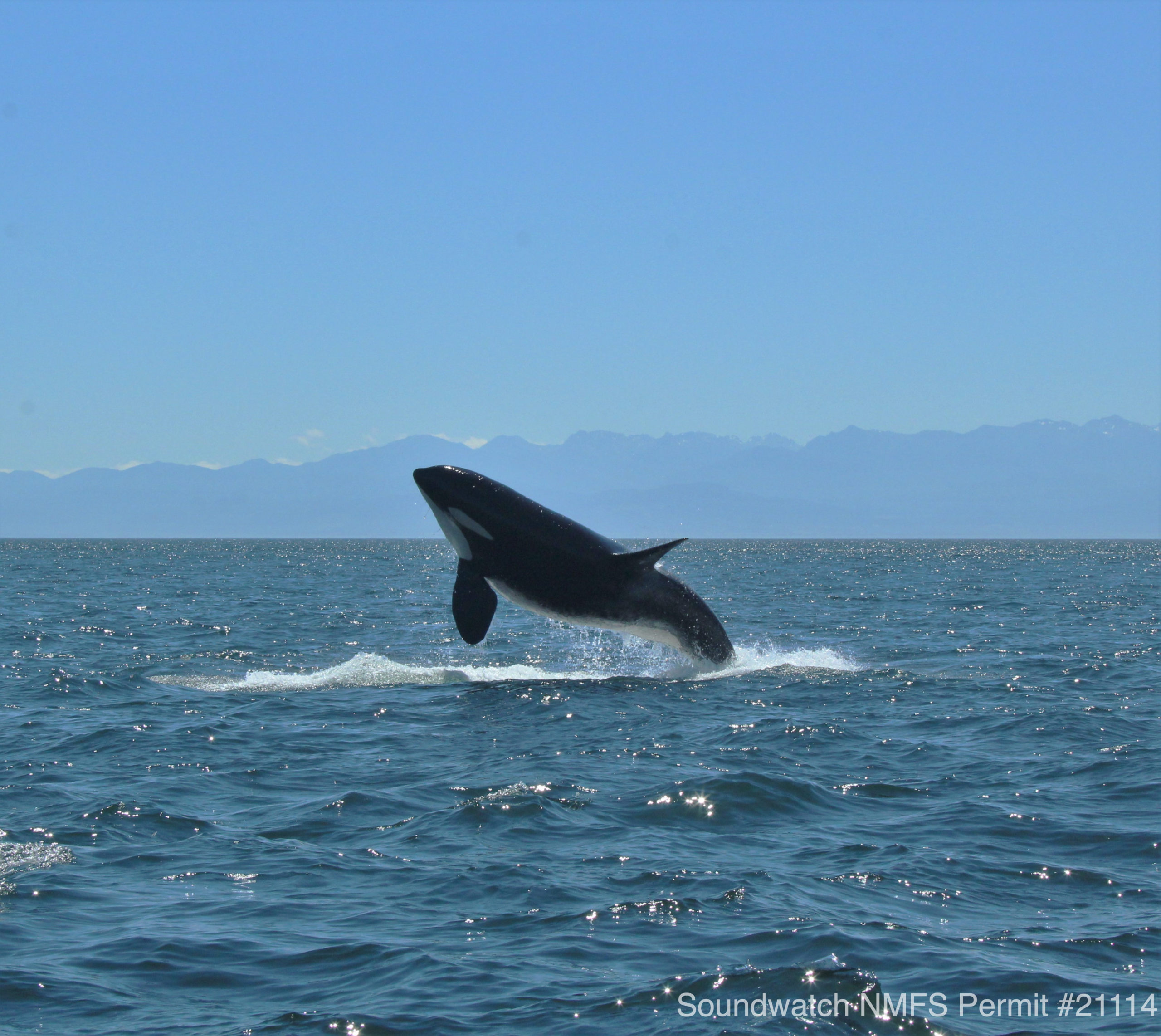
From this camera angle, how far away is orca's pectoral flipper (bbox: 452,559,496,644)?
829 inches

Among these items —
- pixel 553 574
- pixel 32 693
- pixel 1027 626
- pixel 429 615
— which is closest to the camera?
pixel 553 574

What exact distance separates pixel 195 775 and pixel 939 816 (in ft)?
30.4

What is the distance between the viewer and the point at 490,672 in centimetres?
2617

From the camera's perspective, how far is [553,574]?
2147cm

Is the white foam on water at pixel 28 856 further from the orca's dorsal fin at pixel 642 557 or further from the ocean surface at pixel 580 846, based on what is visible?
the orca's dorsal fin at pixel 642 557

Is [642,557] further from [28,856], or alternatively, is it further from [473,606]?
[28,856]

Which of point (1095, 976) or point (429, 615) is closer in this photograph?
point (1095, 976)

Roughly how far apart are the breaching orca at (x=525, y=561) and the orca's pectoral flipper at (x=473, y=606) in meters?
0.02

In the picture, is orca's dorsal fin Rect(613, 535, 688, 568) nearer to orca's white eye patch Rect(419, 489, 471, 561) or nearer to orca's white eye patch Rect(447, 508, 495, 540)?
orca's white eye patch Rect(447, 508, 495, 540)

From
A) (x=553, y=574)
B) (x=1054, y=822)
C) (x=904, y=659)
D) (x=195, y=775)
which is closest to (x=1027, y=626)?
(x=904, y=659)

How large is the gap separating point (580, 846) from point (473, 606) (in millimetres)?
8370

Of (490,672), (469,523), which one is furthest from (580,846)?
(490,672)

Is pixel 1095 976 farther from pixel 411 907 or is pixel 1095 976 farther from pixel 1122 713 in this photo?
pixel 1122 713

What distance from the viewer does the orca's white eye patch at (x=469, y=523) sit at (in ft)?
69.7
